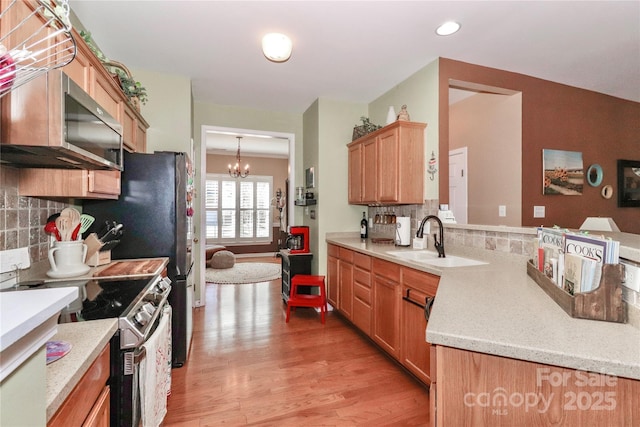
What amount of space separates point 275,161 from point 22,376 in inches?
311

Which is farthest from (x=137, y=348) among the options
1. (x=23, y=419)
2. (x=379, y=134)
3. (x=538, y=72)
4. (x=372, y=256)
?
(x=538, y=72)

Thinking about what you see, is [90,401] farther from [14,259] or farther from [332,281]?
[332,281]

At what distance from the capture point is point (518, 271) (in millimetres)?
1663

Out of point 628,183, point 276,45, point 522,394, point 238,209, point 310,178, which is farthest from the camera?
point 238,209

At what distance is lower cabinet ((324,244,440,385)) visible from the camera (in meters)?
1.95

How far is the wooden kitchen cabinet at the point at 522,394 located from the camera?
0.72m

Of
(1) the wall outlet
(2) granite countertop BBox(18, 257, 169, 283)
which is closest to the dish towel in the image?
(2) granite countertop BBox(18, 257, 169, 283)

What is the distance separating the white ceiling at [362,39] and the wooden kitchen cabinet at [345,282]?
1934mm

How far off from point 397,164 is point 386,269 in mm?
1040

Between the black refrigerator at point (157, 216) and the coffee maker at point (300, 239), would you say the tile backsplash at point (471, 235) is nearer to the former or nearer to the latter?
the coffee maker at point (300, 239)

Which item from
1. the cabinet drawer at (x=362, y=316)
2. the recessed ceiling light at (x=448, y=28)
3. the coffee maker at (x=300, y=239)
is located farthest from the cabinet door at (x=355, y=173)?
the recessed ceiling light at (x=448, y=28)

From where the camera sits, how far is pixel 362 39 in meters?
2.32

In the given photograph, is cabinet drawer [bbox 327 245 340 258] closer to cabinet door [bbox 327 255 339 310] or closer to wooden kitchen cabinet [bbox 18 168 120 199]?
cabinet door [bbox 327 255 339 310]

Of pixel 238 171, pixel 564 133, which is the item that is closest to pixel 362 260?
pixel 564 133
